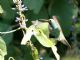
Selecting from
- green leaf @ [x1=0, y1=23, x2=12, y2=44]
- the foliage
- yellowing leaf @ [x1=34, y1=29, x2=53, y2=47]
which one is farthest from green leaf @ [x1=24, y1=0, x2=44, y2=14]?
yellowing leaf @ [x1=34, y1=29, x2=53, y2=47]

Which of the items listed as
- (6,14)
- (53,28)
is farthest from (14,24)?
(53,28)

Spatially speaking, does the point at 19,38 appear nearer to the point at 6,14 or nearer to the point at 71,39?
the point at 6,14

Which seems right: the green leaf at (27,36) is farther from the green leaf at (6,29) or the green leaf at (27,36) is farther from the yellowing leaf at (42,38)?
the green leaf at (6,29)

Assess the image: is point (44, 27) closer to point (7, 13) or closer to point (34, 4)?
point (34, 4)

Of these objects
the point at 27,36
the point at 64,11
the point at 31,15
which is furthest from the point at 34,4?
the point at 27,36

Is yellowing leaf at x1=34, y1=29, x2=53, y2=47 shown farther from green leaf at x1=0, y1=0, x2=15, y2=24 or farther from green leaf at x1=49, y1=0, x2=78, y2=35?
green leaf at x1=49, y1=0, x2=78, y2=35

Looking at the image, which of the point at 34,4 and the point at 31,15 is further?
the point at 31,15
